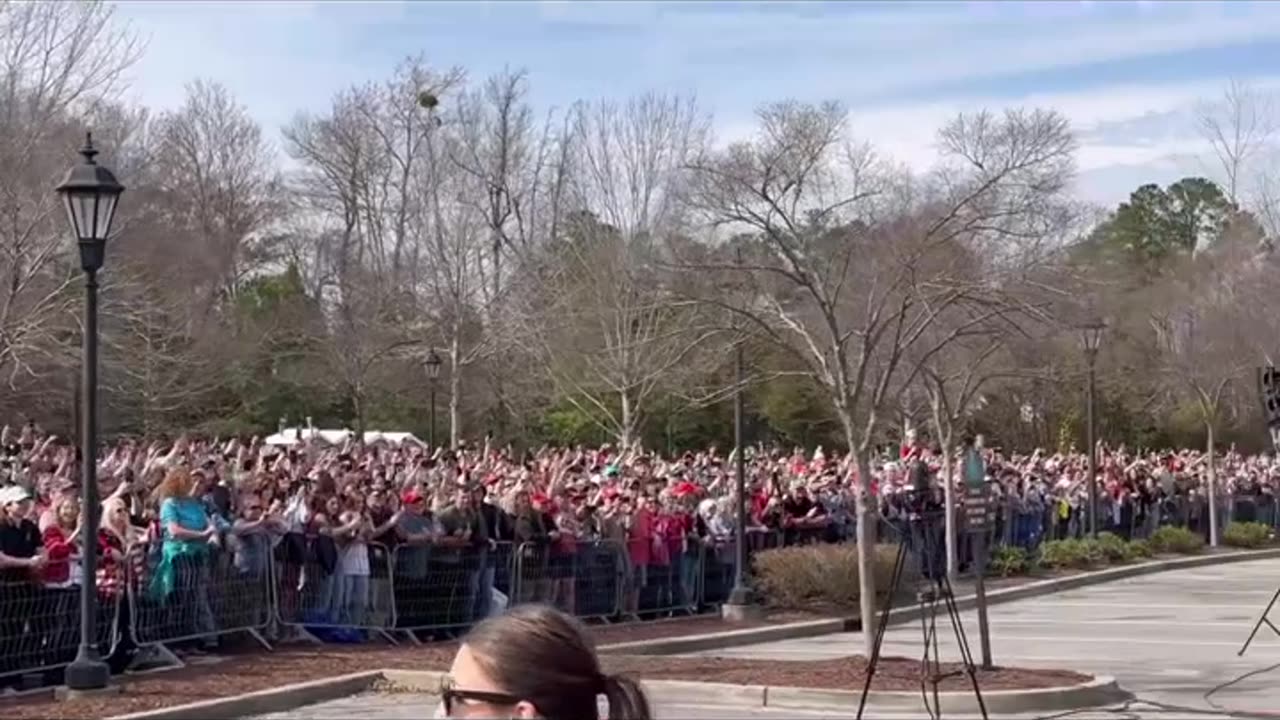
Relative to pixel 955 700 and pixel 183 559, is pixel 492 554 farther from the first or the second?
pixel 955 700

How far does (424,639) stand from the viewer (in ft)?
60.9

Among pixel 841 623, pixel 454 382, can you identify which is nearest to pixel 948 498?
pixel 841 623

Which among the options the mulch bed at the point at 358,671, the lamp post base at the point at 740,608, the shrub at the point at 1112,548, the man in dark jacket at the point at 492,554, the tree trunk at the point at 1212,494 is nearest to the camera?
the mulch bed at the point at 358,671

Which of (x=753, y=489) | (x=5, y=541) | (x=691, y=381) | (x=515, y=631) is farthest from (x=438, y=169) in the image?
(x=515, y=631)

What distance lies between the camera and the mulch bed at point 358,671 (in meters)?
13.3

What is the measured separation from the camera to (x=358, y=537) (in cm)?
1778

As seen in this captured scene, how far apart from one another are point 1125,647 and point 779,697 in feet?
21.4

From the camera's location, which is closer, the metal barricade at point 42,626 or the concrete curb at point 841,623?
the metal barricade at point 42,626

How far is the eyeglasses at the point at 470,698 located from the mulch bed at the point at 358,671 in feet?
35.4

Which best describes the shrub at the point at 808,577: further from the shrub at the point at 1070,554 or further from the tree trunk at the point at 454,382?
the tree trunk at the point at 454,382

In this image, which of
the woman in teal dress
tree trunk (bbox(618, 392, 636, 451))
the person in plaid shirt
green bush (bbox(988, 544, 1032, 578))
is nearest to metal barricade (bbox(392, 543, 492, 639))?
the woman in teal dress

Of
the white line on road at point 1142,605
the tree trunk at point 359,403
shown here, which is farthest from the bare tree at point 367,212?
the white line on road at point 1142,605

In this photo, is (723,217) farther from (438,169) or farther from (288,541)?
(438,169)

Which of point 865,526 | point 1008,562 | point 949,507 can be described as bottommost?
point 1008,562
